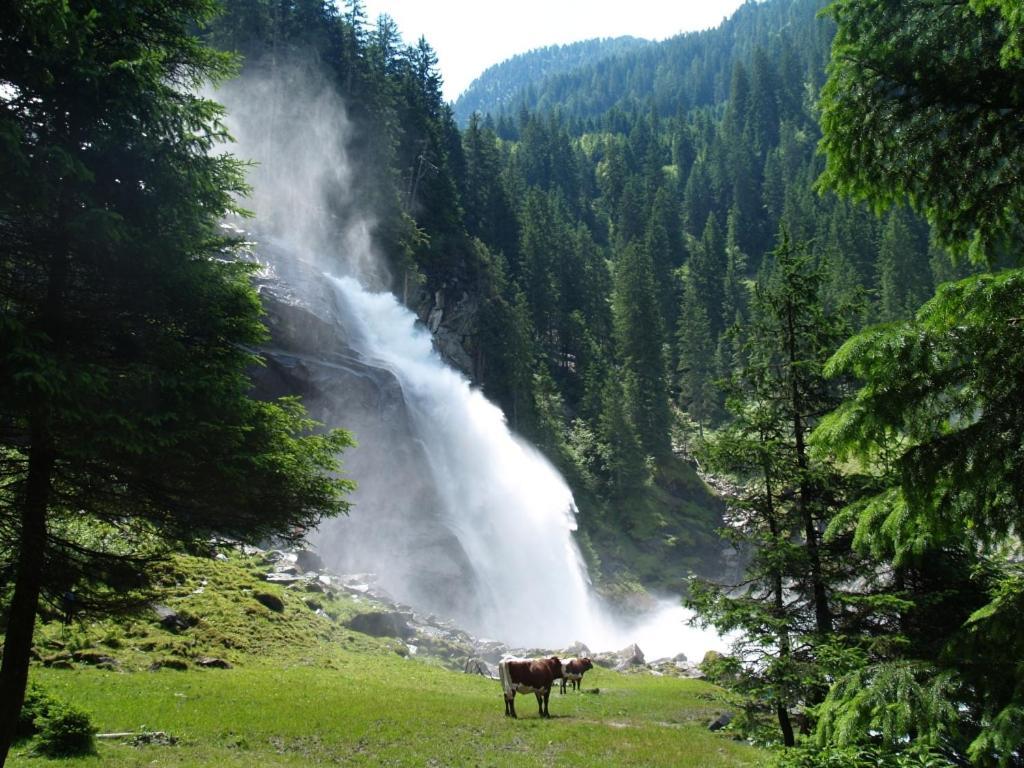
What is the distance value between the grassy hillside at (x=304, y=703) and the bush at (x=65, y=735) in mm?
320

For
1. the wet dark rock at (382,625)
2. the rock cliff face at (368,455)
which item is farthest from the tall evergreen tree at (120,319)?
the rock cliff face at (368,455)

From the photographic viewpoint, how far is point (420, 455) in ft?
147

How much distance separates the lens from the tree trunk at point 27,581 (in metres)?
8.36

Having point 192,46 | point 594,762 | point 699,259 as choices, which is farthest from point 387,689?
point 699,259

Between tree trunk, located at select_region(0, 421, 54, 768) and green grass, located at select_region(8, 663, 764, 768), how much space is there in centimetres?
223

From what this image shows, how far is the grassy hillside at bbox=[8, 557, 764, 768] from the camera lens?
12789mm

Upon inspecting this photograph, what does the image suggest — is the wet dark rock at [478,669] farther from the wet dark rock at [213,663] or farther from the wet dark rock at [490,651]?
the wet dark rock at [213,663]

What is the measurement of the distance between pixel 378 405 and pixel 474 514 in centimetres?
1019

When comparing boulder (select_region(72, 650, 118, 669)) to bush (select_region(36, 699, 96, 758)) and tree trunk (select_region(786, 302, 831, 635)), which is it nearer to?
bush (select_region(36, 699, 96, 758))

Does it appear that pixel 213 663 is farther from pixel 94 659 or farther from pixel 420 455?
pixel 420 455

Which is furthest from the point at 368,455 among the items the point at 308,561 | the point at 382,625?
the point at 382,625

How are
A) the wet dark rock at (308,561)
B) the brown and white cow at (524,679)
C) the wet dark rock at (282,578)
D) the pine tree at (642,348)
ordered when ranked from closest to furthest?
the brown and white cow at (524,679) < the wet dark rock at (282,578) < the wet dark rock at (308,561) < the pine tree at (642,348)

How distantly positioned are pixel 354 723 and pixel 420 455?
2990 centimetres

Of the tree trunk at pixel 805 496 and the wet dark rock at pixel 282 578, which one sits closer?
the tree trunk at pixel 805 496
